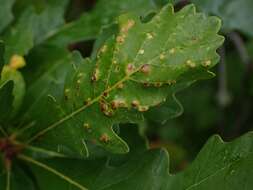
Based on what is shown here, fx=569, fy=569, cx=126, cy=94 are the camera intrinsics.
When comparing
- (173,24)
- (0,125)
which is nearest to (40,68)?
(0,125)

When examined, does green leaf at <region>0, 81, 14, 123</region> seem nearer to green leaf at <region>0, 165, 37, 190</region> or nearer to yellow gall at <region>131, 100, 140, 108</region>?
green leaf at <region>0, 165, 37, 190</region>

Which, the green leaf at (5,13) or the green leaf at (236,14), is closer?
the green leaf at (5,13)

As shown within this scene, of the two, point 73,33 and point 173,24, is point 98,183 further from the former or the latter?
point 73,33

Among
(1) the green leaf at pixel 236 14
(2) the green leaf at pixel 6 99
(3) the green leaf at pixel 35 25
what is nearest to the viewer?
(2) the green leaf at pixel 6 99

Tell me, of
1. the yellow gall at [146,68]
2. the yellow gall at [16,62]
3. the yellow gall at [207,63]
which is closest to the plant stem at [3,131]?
the yellow gall at [16,62]

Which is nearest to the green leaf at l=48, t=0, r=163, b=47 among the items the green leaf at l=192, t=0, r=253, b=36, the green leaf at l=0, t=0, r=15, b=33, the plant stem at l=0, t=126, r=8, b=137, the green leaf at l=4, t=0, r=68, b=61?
the green leaf at l=4, t=0, r=68, b=61

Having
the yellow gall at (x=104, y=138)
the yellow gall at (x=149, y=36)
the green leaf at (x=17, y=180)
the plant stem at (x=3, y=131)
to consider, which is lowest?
the green leaf at (x=17, y=180)

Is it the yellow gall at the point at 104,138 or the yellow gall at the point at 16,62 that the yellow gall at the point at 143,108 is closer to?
the yellow gall at the point at 104,138

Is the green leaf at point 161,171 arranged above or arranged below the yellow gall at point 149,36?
below
